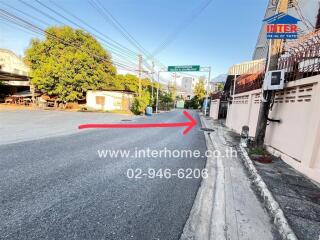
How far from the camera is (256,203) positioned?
319cm

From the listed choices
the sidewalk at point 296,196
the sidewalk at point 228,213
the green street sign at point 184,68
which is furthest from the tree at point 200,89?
the sidewalk at point 228,213

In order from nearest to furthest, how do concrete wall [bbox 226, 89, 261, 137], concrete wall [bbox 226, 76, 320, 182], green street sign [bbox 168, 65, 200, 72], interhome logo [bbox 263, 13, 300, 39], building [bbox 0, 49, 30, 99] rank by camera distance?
concrete wall [bbox 226, 76, 320, 182]
interhome logo [bbox 263, 13, 300, 39]
concrete wall [bbox 226, 89, 261, 137]
green street sign [bbox 168, 65, 200, 72]
building [bbox 0, 49, 30, 99]

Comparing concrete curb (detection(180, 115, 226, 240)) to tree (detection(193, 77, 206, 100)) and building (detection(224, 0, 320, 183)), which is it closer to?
building (detection(224, 0, 320, 183))

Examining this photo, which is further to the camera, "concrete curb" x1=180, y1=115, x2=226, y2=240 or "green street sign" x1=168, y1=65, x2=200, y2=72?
"green street sign" x1=168, y1=65, x2=200, y2=72

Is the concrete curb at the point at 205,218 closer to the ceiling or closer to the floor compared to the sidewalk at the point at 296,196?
closer to the floor

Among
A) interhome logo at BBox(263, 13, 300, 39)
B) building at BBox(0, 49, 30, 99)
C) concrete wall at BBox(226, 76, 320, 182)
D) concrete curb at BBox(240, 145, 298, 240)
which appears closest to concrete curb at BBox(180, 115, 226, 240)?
concrete curb at BBox(240, 145, 298, 240)

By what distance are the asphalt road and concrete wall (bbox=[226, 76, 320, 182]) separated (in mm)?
2432

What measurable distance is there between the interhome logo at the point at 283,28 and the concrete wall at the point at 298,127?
1.42 meters

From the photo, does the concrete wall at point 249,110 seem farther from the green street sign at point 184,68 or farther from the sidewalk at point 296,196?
the green street sign at point 184,68

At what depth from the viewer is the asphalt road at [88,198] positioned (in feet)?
7.76

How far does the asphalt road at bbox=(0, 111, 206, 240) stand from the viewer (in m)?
2.37

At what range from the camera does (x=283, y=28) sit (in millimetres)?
5590

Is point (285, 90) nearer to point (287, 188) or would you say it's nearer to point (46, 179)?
point (287, 188)

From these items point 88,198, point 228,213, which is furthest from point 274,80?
point 88,198
